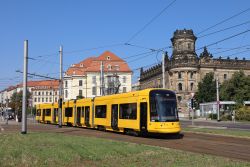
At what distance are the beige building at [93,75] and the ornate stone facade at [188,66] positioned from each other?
13.1 meters

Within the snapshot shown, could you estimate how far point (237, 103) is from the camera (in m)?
78.0

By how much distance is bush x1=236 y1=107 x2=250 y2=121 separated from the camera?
6888cm

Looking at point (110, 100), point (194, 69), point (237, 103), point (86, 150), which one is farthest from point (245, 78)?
point (86, 150)

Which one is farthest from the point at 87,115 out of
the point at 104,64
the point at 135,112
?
the point at 104,64

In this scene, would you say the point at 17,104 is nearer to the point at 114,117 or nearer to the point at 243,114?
the point at 243,114

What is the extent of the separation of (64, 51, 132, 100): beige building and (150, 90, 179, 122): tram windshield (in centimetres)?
8862

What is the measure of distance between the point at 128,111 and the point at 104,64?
94.0m

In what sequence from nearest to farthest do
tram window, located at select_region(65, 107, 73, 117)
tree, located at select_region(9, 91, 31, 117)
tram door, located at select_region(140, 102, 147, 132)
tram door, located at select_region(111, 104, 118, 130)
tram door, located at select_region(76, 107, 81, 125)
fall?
tram door, located at select_region(140, 102, 147, 132) → tram door, located at select_region(111, 104, 118, 130) → tram door, located at select_region(76, 107, 81, 125) → tram window, located at select_region(65, 107, 73, 117) → tree, located at select_region(9, 91, 31, 117)

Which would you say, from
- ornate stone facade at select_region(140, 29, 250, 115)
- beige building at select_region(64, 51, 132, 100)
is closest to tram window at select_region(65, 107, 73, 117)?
beige building at select_region(64, 51, 132, 100)

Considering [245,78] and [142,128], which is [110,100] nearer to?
[142,128]

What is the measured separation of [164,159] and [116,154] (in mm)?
2002

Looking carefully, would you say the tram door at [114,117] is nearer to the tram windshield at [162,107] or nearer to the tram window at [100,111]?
the tram window at [100,111]

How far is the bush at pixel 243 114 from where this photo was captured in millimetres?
68875

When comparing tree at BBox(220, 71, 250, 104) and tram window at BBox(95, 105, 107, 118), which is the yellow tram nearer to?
tram window at BBox(95, 105, 107, 118)
